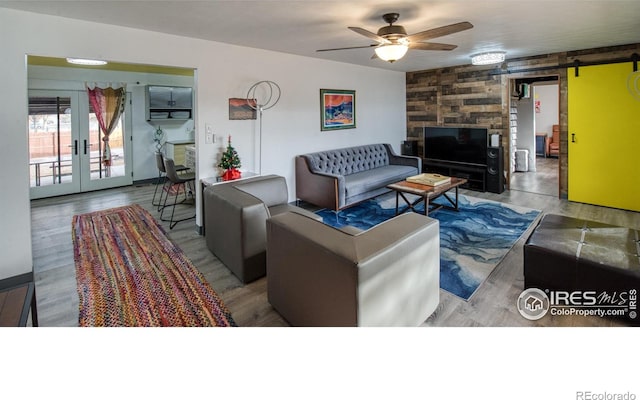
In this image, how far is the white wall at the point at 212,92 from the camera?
9.27ft

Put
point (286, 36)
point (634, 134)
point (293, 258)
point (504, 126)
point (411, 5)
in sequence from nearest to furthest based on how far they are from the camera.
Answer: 1. point (293, 258)
2. point (411, 5)
3. point (286, 36)
4. point (634, 134)
5. point (504, 126)

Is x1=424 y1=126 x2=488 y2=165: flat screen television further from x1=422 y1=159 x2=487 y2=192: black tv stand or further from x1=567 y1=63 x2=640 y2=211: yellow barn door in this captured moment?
x1=567 y1=63 x2=640 y2=211: yellow barn door

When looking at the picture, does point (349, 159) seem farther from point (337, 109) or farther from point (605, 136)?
point (605, 136)

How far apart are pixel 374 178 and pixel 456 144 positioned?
225 centimetres

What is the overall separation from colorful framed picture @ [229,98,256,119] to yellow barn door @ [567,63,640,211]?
15.9 ft

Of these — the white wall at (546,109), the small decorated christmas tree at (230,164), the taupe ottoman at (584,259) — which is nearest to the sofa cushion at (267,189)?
the small decorated christmas tree at (230,164)

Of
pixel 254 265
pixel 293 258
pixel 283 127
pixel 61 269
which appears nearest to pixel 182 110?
pixel 283 127

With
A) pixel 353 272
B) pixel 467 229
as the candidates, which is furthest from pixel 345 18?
pixel 467 229

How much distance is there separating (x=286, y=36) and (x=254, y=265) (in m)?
2.62

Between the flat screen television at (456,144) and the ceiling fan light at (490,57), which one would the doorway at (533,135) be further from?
the ceiling fan light at (490,57)

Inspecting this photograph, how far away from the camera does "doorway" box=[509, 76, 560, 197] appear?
254 inches

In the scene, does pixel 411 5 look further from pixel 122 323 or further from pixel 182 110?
pixel 182 110

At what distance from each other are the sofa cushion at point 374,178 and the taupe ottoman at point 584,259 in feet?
8.25

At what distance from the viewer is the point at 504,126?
19.6ft
